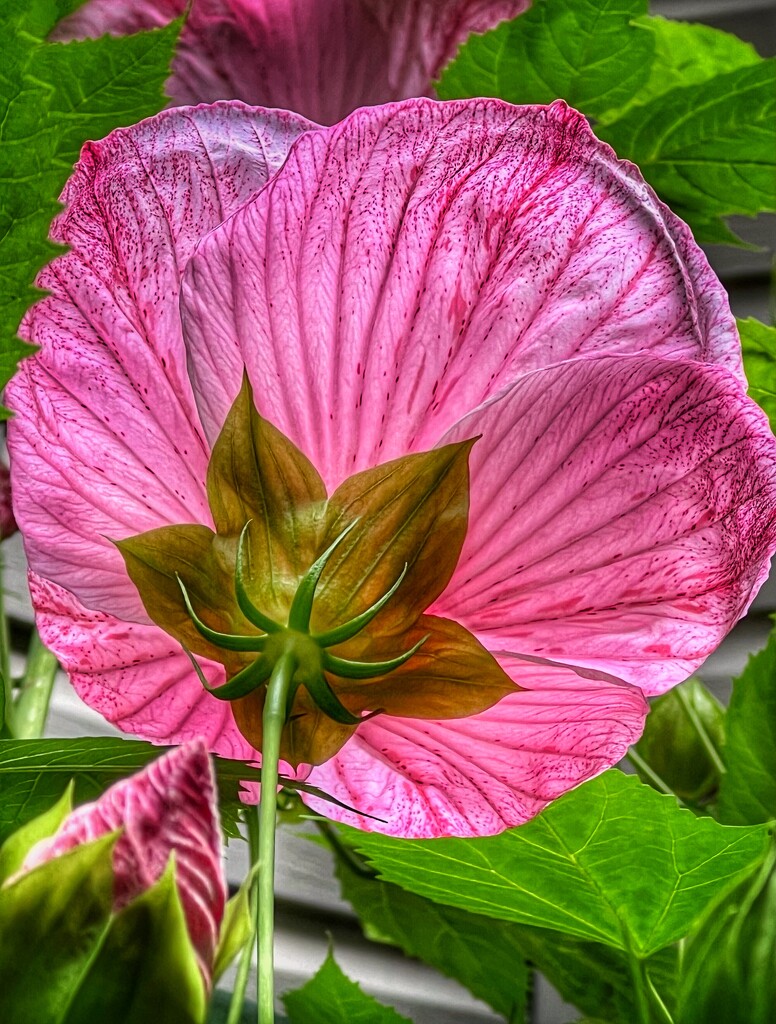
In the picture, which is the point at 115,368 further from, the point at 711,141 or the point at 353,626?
the point at 711,141

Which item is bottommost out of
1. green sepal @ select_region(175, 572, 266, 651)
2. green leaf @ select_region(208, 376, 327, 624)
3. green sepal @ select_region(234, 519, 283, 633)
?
green sepal @ select_region(175, 572, 266, 651)

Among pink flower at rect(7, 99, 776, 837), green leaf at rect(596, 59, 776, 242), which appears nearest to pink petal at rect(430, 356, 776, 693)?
pink flower at rect(7, 99, 776, 837)

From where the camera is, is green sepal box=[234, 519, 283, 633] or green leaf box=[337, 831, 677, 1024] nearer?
green sepal box=[234, 519, 283, 633]

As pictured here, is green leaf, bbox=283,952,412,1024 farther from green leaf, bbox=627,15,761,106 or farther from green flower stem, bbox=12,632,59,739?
green leaf, bbox=627,15,761,106

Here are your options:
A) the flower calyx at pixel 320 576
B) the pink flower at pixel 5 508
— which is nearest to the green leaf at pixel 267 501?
the flower calyx at pixel 320 576

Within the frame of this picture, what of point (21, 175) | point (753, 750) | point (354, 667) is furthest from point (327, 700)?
point (753, 750)

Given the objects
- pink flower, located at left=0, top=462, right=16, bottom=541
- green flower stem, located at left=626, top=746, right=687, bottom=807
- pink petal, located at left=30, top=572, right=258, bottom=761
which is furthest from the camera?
green flower stem, located at left=626, top=746, right=687, bottom=807

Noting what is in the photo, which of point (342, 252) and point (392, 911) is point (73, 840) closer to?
point (342, 252)
